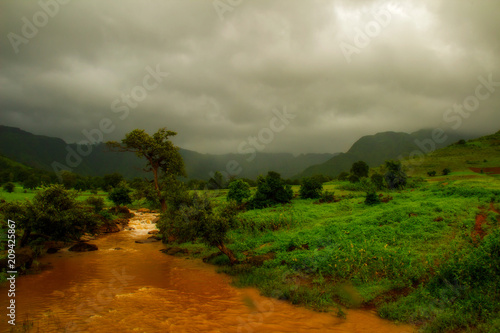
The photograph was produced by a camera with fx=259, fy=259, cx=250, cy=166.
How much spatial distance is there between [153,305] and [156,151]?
90.0 feet

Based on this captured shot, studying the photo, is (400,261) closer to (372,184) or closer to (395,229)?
(395,229)

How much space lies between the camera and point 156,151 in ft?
117

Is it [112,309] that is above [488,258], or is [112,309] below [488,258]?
below

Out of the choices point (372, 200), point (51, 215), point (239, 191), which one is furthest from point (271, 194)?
point (51, 215)

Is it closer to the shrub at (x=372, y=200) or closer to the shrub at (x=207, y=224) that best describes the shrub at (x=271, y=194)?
the shrub at (x=372, y=200)

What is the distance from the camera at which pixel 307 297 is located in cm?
1130

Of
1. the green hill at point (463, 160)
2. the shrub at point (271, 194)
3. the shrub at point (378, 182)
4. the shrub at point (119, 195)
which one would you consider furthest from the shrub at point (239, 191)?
the green hill at point (463, 160)

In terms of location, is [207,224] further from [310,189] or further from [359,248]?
[310,189]

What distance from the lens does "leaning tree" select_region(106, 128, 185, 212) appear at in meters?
34.2

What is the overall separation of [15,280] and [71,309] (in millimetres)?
6221

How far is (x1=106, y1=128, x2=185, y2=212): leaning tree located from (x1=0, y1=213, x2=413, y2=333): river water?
18.6m

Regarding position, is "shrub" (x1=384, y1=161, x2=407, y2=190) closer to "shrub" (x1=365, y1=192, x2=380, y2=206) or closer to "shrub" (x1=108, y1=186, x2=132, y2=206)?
"shrub" (x1=365, y1=192, x2=380, y2=206)

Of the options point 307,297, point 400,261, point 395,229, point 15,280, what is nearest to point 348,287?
point 307,297

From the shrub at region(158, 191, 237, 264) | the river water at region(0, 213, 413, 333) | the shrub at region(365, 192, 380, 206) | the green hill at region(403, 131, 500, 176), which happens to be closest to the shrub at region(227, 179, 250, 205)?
the shrub at region(365, 192, 380, 206)
